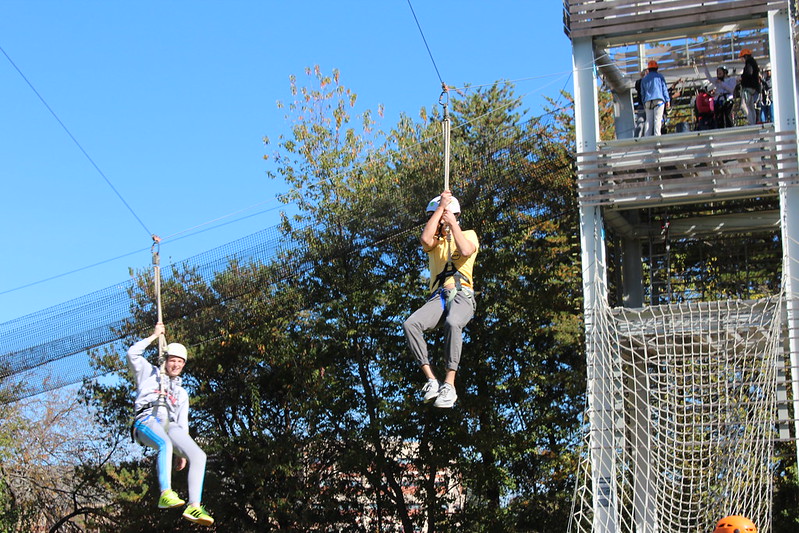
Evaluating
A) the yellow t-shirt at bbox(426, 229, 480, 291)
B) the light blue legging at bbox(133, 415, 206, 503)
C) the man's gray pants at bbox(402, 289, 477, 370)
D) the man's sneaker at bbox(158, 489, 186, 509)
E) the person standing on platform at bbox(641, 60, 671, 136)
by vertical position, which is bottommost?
the man's sneaker at bbox(158, 489, 186, 509)

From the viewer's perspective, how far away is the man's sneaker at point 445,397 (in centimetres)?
841

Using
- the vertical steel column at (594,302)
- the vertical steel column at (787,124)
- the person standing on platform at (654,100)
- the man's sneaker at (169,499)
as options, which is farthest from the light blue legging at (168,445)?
the person standing on platform at (654,100)

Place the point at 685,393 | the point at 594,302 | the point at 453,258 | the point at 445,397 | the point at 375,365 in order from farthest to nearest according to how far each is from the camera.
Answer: the point at 375,365
the point at 594,302
the point at 685,393
the point at 453,258
the point at 445,397

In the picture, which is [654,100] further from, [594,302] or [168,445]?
[168,445]

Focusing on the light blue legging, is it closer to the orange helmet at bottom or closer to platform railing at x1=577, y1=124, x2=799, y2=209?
the orange helmet at bottom

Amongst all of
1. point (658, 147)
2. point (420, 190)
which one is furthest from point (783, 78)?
point (420, 190)

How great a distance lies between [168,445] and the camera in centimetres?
917

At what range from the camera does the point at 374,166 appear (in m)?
22.1

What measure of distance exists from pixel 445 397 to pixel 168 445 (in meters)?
2.42

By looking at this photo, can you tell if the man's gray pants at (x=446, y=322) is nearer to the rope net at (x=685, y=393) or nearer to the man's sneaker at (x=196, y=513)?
the man's sneaker at (x=196, y=513)

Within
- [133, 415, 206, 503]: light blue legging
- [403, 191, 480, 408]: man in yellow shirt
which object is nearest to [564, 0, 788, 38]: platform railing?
[403, 191, 480, 408]: man in yellow shirt

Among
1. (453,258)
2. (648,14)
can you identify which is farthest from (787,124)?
(453,258)

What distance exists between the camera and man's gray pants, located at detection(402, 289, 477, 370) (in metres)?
8.48

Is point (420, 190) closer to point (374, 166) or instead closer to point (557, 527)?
point (374, 166)
